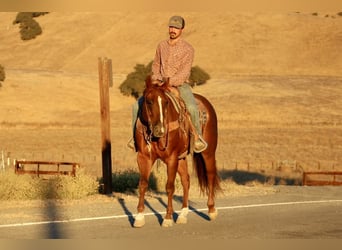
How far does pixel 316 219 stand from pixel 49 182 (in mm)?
6392

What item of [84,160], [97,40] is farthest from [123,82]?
[97,40]

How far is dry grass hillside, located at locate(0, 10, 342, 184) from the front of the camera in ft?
161

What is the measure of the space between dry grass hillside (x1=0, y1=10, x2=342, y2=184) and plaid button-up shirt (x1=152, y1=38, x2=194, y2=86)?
302cm

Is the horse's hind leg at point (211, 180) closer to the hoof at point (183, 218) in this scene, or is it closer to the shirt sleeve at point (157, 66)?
the hoof at point (183, 218)

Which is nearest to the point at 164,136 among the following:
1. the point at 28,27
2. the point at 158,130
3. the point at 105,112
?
the point at 158,130

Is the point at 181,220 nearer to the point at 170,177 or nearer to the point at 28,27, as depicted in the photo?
the point at 170,177

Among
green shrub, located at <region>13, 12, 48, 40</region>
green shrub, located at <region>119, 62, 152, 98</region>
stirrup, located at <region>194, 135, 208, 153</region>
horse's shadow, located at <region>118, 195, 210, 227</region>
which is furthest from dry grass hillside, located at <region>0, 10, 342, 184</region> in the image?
horse's shadow, located at <region>118, 195, 210, 227</region>

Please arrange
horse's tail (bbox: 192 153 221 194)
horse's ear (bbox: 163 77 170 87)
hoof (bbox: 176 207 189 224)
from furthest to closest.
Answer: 1. horse's tail (bbox: 192 153 221 194)
2. hoof (bbox: 176 207 189 224)
3. horse's ear (bbox: 163 77 170 87)

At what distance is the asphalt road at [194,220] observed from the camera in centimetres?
1264

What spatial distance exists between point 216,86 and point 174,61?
59.3 meters

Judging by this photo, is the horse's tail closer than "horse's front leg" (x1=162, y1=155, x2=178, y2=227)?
No

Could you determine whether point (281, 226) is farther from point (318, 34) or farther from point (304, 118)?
point (318, 34)

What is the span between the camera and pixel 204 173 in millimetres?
14852

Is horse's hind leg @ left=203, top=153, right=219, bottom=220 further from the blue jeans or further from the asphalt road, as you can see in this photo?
the blue jeans
